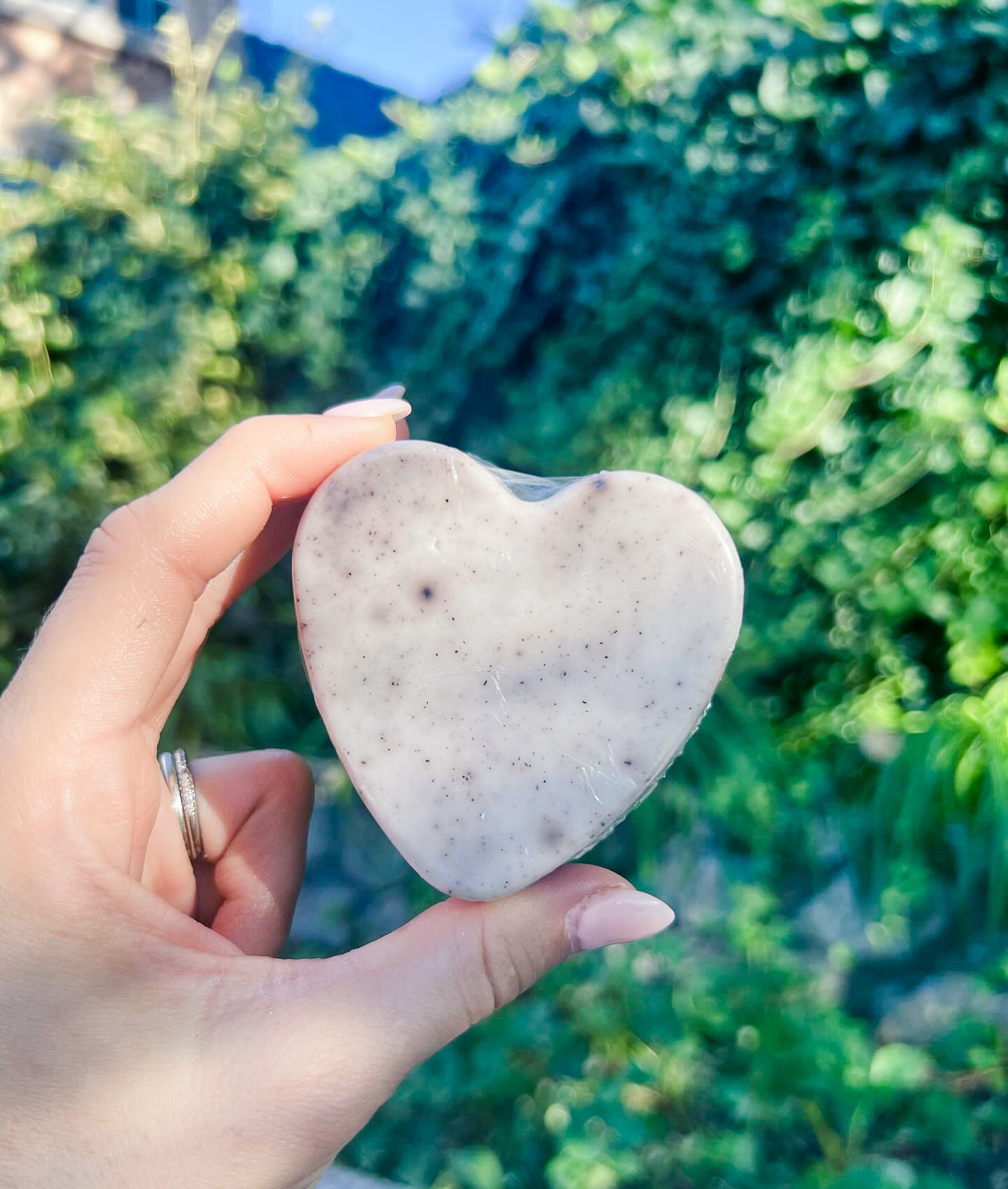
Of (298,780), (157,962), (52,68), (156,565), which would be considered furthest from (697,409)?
(52,68)

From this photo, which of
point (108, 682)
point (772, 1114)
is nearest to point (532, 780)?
point (108, 682)

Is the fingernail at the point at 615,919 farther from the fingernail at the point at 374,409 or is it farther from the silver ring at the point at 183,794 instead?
the fingernail at the point at 374,409

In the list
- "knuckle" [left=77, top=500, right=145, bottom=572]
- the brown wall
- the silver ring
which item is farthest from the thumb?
the brown wall

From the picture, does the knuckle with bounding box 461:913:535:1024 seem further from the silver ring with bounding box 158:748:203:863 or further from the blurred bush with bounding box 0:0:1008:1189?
the blurred bush with bounding box 0:0:1008:1189

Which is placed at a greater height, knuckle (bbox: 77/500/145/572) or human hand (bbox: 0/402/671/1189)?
knuckle (bbox: 77/500/145/572)

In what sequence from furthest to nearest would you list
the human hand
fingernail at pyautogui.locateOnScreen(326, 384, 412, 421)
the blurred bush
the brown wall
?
the brown wall → the blurred bush → fingernail at pyautogui.locateOnScreen(326, 384, 412, 421) → the human hand

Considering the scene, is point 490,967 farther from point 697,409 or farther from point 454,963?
point 697,409
